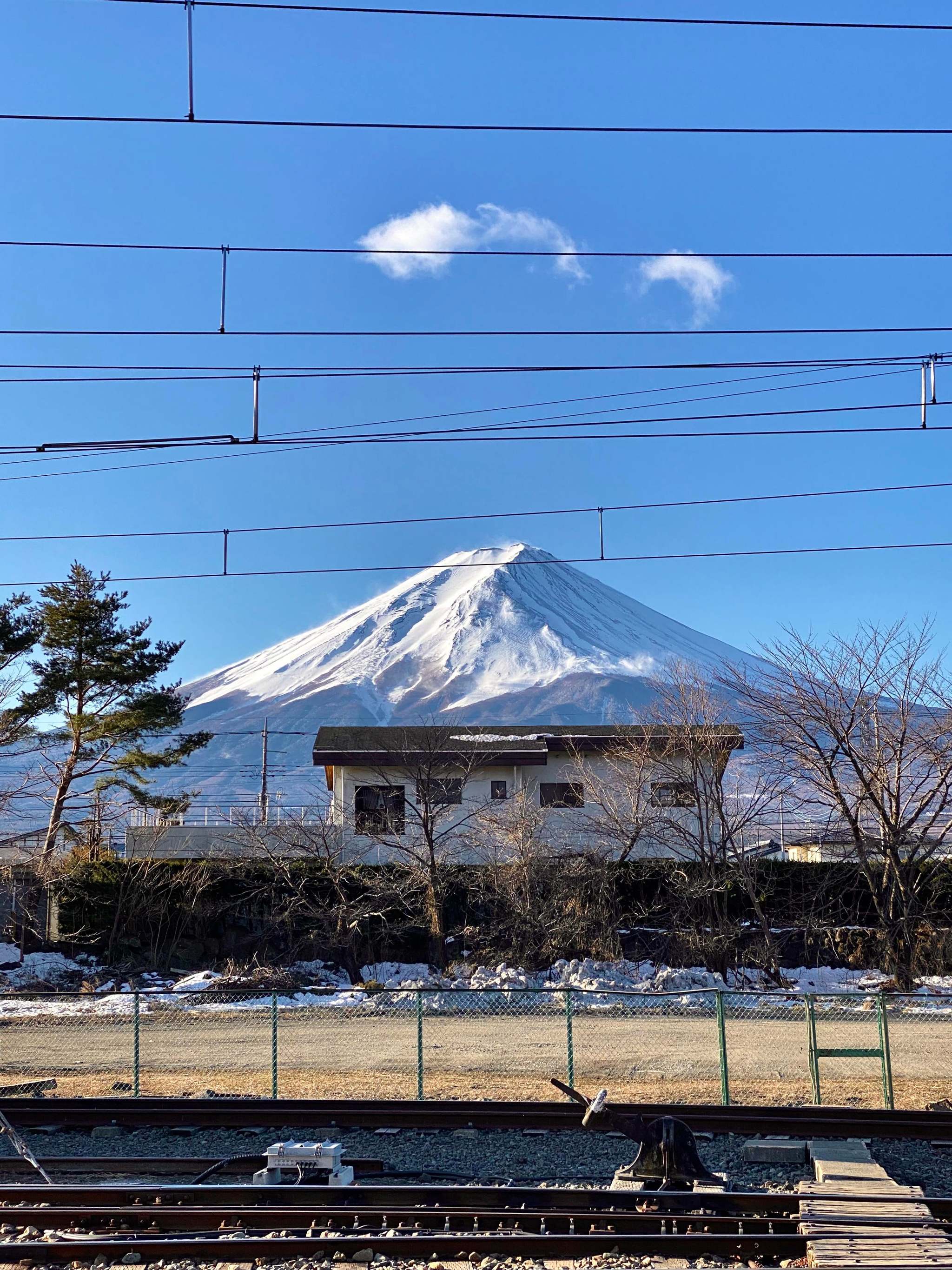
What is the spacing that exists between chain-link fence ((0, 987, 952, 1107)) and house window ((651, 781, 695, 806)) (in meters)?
6.31

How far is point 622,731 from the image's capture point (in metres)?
32.9

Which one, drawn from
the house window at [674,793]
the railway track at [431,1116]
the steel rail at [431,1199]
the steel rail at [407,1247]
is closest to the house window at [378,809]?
the house window at [674,793]

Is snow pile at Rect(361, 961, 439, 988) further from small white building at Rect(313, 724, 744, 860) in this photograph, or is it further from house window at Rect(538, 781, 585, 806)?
house window at Rect(538, 781, 585, 806)

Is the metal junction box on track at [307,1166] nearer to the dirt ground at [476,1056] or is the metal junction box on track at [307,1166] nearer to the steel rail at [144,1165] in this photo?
the steel rail at [144,1165]

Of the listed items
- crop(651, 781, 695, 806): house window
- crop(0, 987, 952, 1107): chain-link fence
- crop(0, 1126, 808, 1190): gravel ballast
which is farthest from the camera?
crop(651, 781, 695, 806): house window

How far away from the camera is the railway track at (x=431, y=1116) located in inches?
471

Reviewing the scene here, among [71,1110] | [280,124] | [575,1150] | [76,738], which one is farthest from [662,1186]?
[76,738]

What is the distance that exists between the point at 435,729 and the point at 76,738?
10.4 m

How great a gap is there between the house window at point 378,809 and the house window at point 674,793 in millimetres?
6686

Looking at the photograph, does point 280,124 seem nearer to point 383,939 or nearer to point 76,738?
point 383,939

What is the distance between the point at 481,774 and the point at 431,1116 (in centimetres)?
2116

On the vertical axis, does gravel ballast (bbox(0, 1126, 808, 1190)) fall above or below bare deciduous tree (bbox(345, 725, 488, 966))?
below

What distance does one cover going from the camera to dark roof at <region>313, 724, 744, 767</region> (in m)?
31.0

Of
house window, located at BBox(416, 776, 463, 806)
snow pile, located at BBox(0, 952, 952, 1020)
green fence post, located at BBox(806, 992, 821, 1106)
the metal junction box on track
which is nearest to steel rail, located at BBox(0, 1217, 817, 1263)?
the metal junction box on track
